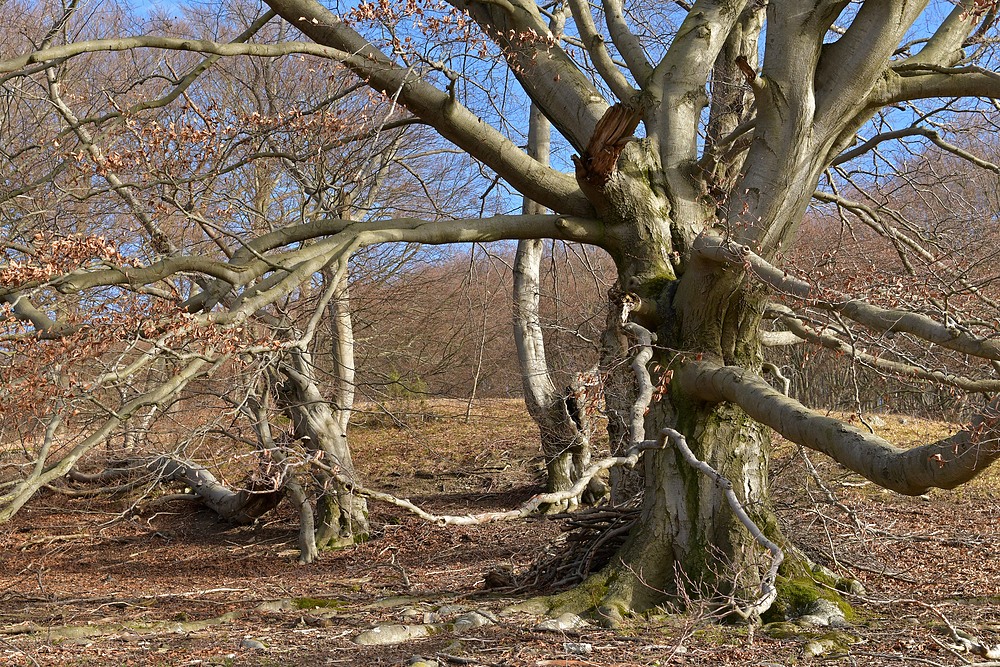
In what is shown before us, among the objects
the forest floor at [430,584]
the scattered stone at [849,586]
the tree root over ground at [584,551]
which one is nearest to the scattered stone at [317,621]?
the forest floor at [430,584]

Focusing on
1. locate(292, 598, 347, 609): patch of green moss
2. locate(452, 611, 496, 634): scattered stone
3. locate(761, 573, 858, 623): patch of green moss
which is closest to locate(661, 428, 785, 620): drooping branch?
locate(761, 573, 858, 623): patch of green moss

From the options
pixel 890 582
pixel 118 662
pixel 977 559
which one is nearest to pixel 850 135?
pixel 890 582

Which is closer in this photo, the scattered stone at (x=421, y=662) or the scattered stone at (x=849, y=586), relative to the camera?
the scattered stone at (x=421, y=662)

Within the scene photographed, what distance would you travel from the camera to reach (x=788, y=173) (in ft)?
17.1

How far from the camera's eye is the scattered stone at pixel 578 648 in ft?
14.7

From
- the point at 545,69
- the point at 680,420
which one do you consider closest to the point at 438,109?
the point at 545,69

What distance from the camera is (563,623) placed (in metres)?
5.13

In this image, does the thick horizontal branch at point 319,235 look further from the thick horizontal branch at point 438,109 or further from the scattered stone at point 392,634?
the scattered stone at point 392,634

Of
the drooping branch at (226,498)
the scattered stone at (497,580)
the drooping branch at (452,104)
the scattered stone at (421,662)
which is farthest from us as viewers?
the drooping branch at (226,498)

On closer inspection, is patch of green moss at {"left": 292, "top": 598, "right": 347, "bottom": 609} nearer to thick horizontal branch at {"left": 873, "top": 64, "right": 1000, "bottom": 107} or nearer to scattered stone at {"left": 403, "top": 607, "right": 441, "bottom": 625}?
scattered stone at {"left": 403, "top": 607, "right": 441, "bottom": 625}

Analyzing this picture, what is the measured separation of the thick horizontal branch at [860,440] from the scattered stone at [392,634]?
7.23 feet

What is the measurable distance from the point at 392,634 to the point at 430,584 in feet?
8.50

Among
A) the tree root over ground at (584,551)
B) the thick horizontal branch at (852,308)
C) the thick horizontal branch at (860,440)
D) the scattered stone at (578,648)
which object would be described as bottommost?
the scattered stone at (578,648)

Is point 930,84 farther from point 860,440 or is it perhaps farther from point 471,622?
point 471,622
